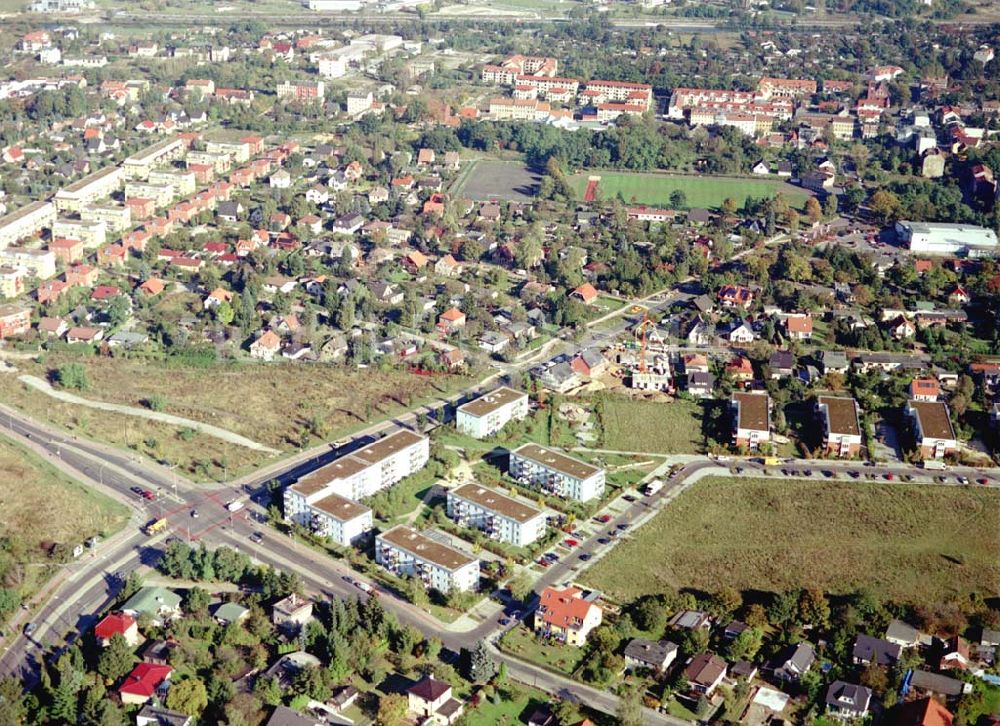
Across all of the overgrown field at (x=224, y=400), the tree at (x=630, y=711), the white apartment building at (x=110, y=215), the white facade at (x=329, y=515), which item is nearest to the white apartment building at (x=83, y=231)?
the white apartment building at (x=110, y=215)

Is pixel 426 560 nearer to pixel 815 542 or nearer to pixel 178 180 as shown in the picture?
pixel 815 542

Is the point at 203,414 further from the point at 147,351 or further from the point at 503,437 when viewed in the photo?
the point at 503,437

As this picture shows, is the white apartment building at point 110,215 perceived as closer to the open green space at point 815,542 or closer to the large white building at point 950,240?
the open green space at point 815,542

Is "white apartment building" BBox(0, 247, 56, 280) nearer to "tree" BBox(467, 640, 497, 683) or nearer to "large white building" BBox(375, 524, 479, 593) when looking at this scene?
"large white building" BBox(375, 524, 479, 593)

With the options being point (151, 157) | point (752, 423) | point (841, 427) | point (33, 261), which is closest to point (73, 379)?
point (33, 261)

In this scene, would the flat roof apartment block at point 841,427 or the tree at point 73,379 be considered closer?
the flat roof apartment block at point 841,427

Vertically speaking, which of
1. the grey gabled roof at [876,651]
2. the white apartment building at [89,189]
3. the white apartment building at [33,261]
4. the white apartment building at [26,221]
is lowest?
the grey gabled roof at [876,651]
